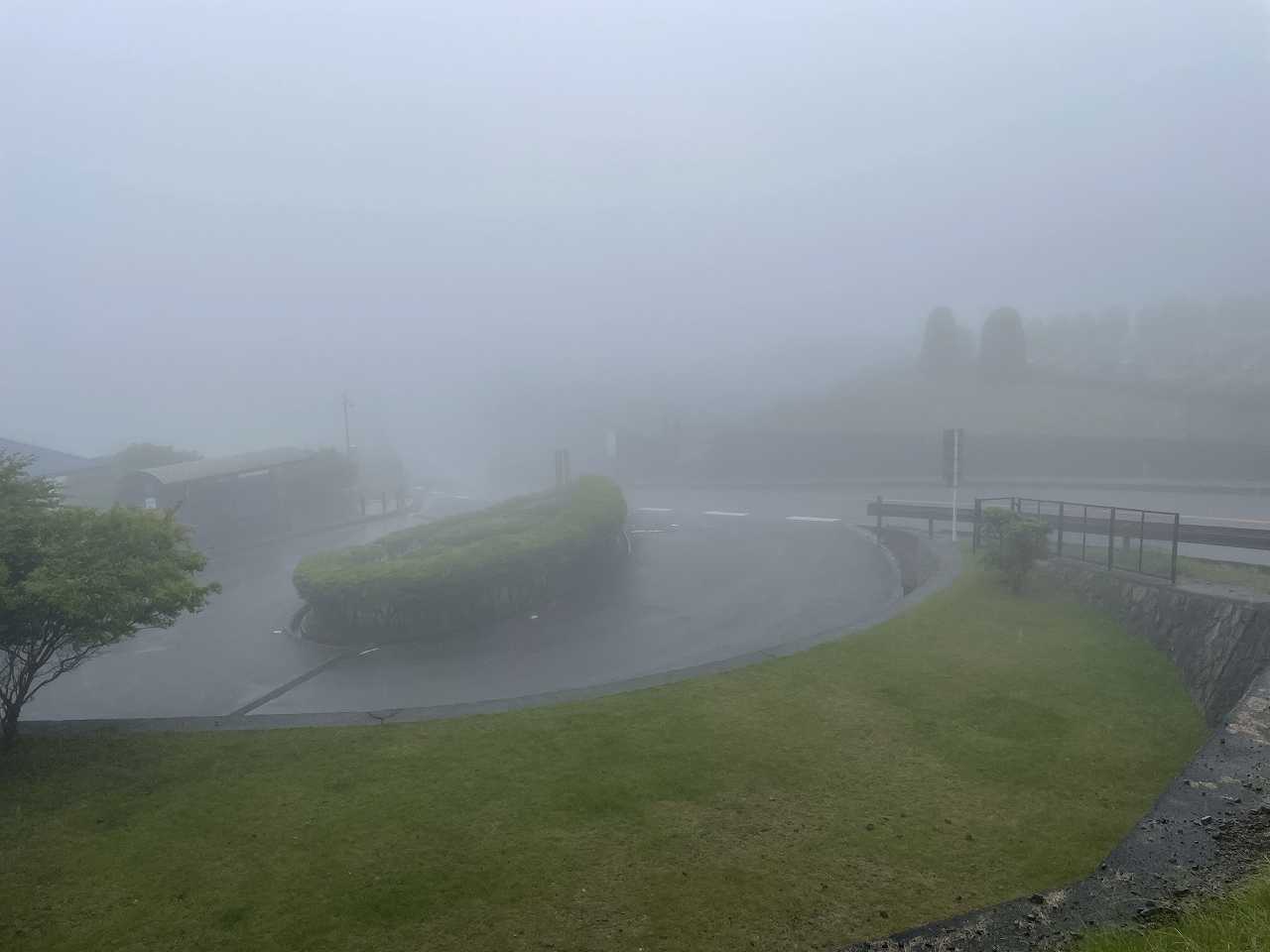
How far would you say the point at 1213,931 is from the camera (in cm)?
400

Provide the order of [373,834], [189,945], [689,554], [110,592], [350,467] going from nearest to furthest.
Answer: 1. [189,945]
2. [373,834]
3. [110,592]
4. [689,554]
5. [350,467]

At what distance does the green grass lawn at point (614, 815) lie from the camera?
563 cm

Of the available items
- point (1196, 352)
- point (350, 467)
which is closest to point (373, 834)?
point (350, 467)

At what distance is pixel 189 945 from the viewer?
5484 millimetres

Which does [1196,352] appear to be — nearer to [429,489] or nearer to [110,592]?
[429,489]

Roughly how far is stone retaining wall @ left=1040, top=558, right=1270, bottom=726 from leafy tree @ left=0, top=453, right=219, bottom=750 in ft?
36.8

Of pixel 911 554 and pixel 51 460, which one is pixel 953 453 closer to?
pixel 911 554

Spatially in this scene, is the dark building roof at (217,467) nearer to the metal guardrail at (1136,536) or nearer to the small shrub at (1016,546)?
the metal guardrail at (1136,536)

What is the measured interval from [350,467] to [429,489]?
35.0ft

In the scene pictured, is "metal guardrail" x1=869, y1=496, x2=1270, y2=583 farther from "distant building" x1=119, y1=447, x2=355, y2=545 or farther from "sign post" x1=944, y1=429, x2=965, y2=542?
"distant building" x1=119, y1=447, x2=355, y2=545

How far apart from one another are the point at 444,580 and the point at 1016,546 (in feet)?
34.8

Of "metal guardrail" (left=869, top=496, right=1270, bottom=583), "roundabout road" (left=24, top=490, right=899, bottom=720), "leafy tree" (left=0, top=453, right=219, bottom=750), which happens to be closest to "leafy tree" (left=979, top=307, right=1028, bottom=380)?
"roundabout road" (left=24, top=490, right=899, bottom=720)

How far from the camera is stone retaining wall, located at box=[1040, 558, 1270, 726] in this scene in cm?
886

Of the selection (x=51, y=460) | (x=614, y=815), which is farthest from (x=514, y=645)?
(x=51, y=460)
